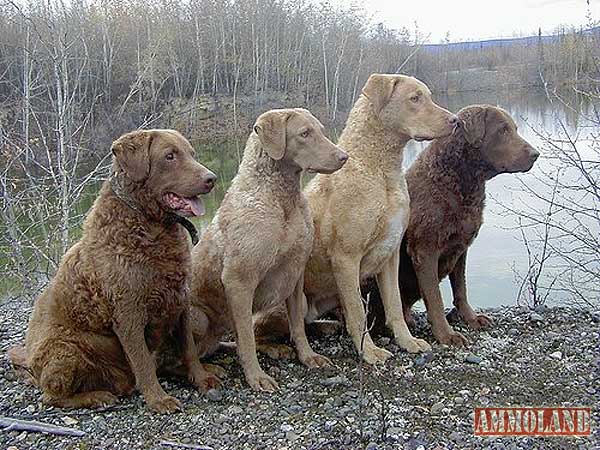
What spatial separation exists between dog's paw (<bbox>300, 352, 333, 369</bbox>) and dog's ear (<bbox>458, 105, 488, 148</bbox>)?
2.08 metres

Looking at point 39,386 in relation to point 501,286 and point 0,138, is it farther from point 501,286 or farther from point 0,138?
point 501,286

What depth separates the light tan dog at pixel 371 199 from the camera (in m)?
4.90

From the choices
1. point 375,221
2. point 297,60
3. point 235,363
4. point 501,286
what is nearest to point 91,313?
point 235,363

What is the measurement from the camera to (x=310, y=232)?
15.1ft

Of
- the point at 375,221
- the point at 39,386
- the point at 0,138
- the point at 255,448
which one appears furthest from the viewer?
the point at 0,138

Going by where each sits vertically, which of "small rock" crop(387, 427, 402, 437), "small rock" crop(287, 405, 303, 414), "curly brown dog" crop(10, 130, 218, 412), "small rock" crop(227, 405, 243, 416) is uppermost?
"curly brown dog" crop(10, 130, 218, 412)

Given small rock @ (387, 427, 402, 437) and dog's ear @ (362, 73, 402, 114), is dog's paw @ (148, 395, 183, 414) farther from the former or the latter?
dog's ear @ (362, 73, 402, 114)

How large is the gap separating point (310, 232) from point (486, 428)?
1.73m

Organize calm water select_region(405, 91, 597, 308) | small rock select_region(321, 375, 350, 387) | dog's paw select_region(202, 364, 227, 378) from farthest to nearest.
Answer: calm water select_region(405, 91, 597, 308)
dog's paw select_region(202, 364, 227, 378)
small rock select_region(321, 375, 350, 387)

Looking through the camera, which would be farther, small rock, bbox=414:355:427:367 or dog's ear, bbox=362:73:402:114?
dog's ear, bbox=362:73:402:114

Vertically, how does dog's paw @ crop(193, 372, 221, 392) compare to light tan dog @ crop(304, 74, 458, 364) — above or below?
below

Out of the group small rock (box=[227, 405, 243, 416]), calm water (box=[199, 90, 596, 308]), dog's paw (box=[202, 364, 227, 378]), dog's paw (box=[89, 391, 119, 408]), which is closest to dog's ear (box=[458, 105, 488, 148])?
calm water (box=[199, 90, 596, 308])

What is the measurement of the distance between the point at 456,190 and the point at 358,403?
1.99 m

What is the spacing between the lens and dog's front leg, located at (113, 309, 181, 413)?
4.11 meters
